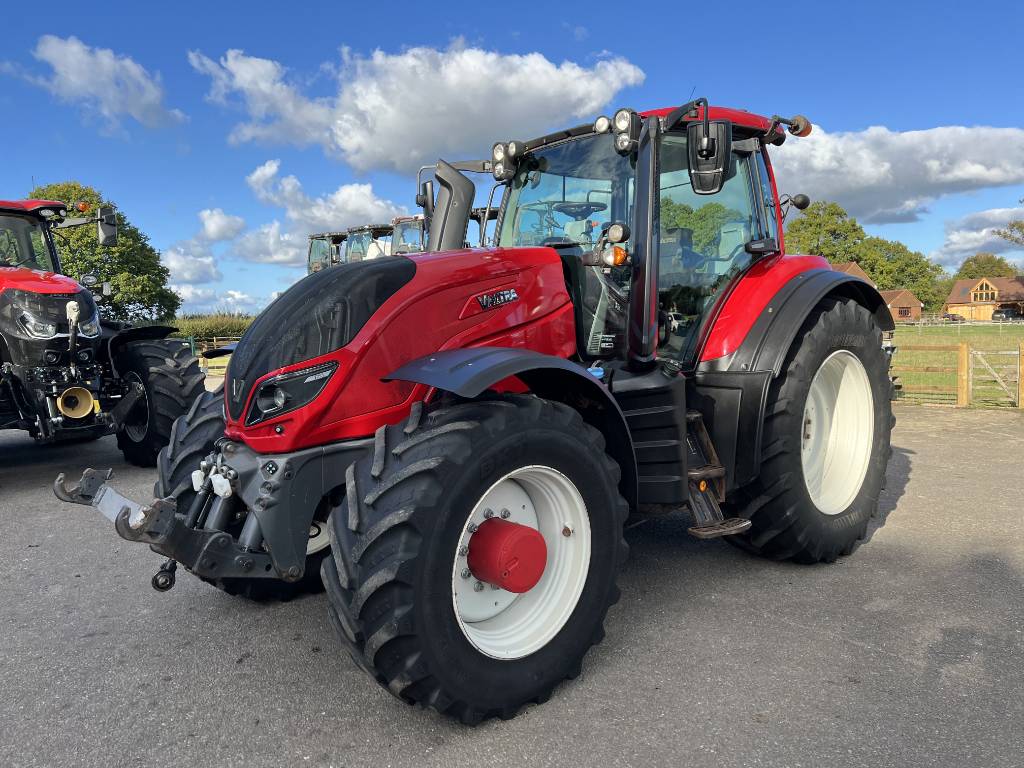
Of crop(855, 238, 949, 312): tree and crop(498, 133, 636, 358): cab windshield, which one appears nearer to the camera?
crop(498, 133, 636, 358): cab windshield

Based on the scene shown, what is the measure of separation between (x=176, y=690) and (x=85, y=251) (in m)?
35.6

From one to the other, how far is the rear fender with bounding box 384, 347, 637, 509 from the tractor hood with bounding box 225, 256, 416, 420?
0.82 feet

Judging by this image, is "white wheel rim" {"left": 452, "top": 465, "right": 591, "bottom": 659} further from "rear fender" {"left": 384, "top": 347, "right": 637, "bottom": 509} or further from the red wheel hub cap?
"rear fender" {"left": 384, "top": 347, "right": 637, "bottom": 509}

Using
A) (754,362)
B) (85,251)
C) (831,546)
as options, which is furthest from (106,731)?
(85,251)

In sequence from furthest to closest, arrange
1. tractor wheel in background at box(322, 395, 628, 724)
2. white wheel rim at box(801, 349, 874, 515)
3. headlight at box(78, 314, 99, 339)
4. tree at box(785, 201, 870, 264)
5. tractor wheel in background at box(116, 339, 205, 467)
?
1. tree at box(785, 201, 870, 264)
2. tractor wheel in background at box(116, 339, 205, 467)
3. headlight at box(78, 314, 99, 339)
4. white wheel rim at box(801, 349, 874, 515)
5. tractor wheel in background at box(322, 395, 628, 724)

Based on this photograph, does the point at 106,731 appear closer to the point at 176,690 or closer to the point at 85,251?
the point at 176,690

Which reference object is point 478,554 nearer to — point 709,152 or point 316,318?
point 316,318

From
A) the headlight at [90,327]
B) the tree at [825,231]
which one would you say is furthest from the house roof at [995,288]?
the headlight at [90,327]

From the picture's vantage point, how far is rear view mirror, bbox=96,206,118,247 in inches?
265

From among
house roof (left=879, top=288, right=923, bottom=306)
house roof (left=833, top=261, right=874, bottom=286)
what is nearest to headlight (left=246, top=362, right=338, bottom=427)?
house roof (left=833, top=261, right=874, bottom=286)

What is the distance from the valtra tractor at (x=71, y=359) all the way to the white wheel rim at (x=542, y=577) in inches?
192

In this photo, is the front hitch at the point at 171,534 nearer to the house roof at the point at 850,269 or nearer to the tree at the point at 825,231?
the house roof at the point at 850,269

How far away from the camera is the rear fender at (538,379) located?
2.29 meters

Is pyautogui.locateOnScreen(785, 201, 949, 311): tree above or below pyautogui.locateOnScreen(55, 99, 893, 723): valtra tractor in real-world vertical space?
above
